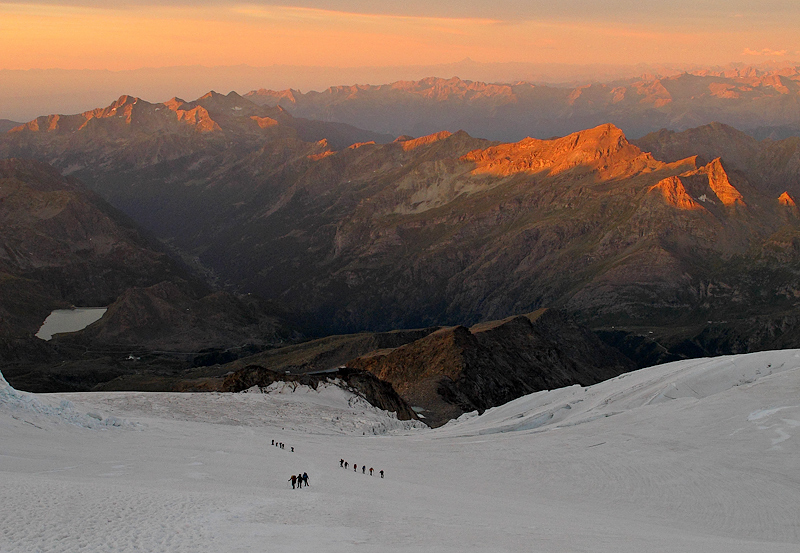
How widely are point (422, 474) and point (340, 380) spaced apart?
49847 millimetres

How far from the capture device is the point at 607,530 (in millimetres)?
44844

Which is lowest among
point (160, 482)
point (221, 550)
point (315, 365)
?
point (315, 365)

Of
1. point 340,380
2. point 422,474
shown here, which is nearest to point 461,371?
point 340,380

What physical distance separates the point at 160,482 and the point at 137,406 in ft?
141

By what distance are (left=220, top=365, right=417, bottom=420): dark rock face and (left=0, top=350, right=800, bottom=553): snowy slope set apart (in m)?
11.3

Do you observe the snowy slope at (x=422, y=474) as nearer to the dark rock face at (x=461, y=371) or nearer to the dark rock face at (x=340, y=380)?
the dark rock face at (x=340, y=380)

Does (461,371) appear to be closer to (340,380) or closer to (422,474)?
(340,380)

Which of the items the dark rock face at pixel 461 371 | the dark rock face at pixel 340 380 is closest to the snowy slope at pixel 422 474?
the dark rock face at pixel 340 380

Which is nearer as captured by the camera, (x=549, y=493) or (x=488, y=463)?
(x=549, y=493)

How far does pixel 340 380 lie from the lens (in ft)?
374

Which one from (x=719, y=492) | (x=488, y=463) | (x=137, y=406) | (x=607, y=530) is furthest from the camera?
(x=137, y=406)

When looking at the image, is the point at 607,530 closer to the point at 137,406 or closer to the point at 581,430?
the point at 581,430

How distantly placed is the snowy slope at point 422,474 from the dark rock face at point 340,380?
1125 centimetres

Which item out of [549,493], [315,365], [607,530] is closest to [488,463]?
[549,493]
